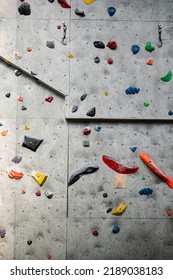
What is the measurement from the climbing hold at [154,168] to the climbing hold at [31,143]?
37.4 inches

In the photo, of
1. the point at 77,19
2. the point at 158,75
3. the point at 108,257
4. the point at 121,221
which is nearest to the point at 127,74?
the point at 158,75

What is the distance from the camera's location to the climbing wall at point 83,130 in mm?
3193

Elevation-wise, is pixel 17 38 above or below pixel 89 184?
above

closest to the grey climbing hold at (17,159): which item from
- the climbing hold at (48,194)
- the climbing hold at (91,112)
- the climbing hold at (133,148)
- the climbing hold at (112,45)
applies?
the climbing hold at (48,194)

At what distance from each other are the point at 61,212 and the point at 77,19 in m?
1.77

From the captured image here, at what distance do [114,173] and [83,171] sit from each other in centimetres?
29

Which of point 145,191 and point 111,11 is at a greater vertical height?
point 111,11

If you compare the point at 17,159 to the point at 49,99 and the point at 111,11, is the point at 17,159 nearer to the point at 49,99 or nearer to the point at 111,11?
the point at 49,99

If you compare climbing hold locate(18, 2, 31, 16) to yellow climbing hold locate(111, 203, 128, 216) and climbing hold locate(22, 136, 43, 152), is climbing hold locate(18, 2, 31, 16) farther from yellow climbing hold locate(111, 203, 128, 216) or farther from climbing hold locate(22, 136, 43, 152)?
yellow climbing hold locate(111, 203, 128, 216)

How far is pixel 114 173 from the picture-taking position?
322 centimetres

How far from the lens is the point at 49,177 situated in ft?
10.5

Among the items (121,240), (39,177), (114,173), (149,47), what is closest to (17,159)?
(39,177)

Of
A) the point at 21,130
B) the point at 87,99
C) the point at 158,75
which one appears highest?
the point at 158,75

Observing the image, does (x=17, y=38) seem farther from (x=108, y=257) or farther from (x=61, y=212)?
(x=108, y=257)
